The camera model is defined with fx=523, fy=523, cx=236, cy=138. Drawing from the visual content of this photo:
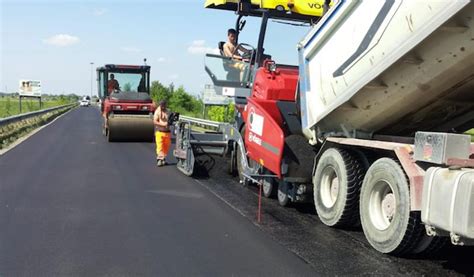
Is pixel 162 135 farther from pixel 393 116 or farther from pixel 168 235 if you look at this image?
pixel 393 116

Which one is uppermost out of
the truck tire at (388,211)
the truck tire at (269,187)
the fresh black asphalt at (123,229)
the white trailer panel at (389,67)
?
the white trailer panel at (389,67)

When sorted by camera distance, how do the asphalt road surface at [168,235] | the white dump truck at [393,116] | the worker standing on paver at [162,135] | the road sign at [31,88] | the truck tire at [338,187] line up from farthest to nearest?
1. the road sign at [31,88]
2. the worker standing on paver at [162,135]
3. the truck tire at [338,187]
4. the asphalt road surface at [168,235]
5. the white dump truck at [393,116]

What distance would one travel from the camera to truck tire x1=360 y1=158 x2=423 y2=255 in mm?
4816

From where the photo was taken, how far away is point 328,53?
6.13 metres

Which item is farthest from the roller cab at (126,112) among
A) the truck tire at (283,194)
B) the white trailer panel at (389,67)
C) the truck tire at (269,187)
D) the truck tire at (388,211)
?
the truck tire at (388,211)

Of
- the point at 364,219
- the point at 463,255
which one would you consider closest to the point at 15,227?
the point at 364,219

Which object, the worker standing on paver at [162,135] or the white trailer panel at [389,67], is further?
the worker standing on paver at [162,135]

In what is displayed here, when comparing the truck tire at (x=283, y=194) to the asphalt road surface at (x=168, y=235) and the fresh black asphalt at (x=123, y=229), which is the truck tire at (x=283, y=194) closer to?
the asphalt road surface at (x=168, y=235)

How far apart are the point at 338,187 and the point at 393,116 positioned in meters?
1.05

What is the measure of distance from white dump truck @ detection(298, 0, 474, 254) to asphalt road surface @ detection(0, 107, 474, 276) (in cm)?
43

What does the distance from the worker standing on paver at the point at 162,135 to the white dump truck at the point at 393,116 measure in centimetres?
558

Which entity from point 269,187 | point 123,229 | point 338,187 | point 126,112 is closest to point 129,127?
point 126,112

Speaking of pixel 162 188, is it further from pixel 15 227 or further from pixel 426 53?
pixel 426 53

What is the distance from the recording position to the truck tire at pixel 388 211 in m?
4.82
